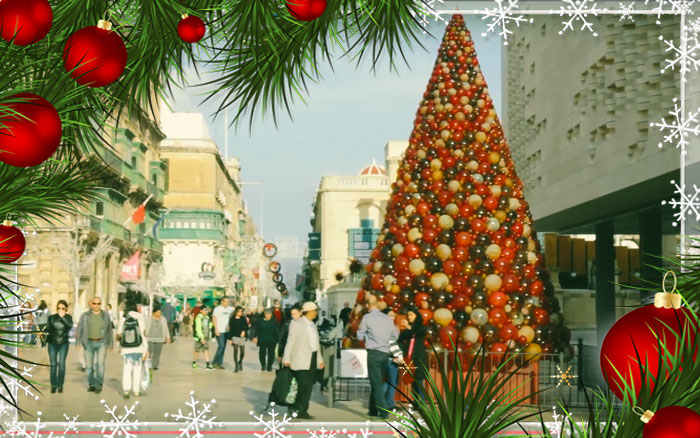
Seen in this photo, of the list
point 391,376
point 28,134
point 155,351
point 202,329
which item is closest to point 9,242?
point 28,134

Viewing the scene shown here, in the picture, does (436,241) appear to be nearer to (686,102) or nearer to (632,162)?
(632,162)

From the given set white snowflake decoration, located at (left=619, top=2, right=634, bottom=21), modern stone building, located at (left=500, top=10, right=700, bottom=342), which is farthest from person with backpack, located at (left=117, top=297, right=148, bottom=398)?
white snowflake decoration, located at (left=619, top=2, right=634, bottom=21)

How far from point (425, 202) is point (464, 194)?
0.44 meters

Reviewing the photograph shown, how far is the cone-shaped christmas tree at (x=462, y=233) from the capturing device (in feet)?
28.4

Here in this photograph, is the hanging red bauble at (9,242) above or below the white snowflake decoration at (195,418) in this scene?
above

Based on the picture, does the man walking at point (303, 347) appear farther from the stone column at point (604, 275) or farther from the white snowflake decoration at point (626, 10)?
the white snowflake decoration at point (626, 10)

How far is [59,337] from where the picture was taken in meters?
9.73

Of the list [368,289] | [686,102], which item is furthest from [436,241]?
[686,102]

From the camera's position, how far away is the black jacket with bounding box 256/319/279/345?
43.2ft

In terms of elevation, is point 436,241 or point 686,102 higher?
point 686,102

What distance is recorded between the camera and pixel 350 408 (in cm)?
937

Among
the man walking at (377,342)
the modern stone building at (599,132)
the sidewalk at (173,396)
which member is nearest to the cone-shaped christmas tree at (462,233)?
the man walking at (377,342)

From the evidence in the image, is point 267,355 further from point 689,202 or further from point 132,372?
point 689,202

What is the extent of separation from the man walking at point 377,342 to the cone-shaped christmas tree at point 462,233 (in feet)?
1.23
